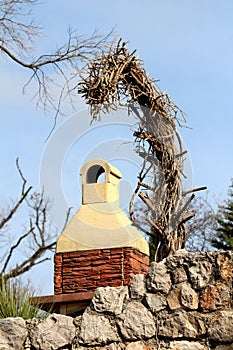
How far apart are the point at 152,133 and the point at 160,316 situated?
2021 mm

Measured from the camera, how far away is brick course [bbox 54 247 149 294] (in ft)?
20.3

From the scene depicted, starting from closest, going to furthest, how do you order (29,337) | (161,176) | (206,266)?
(206,266) < (29,337) < (161,176)

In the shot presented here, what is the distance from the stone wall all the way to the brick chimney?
1.78 metres

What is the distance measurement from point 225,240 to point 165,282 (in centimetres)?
1256

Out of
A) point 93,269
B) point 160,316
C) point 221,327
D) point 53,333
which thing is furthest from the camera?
point 93,269

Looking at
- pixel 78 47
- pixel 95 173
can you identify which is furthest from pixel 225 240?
pixel 95 173

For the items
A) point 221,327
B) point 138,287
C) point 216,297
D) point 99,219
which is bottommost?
point 221,327

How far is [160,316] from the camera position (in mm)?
4246

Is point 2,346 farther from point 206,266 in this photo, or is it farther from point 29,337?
point 206,266

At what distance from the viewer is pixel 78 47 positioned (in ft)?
28.1

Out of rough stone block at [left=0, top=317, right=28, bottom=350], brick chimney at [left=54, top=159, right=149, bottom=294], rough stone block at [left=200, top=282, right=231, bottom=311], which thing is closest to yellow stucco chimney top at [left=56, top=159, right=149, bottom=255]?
brick chimney at [left=54, top=159, right=149, bottom=294]

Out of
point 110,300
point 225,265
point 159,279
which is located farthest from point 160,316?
point 225,265

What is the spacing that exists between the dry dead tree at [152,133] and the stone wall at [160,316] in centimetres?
127

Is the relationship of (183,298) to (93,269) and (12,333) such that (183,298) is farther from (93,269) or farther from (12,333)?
(93,269)
